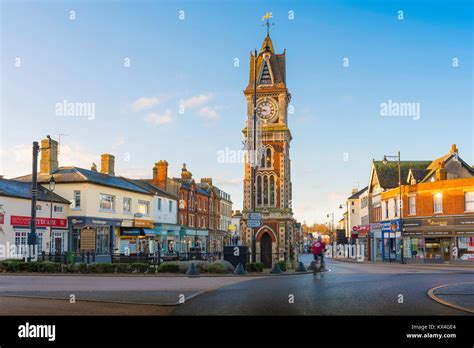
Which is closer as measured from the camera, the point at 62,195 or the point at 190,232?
the point at 62,195

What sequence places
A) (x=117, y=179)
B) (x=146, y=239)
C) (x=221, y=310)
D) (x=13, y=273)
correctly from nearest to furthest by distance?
(x=221, y=310)
(x=13, y=273)
(x=117, y=179)
(x=146, y=239)

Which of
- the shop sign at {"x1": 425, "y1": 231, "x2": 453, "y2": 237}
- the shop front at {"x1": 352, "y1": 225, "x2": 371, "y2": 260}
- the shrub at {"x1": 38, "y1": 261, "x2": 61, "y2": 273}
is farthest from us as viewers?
the shop front at {"x1": 352, "y1": 225, "x2": 371, "y2": 260}

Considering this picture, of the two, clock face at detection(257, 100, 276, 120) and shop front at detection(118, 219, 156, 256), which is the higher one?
clock face at detection(257, 100, 276, 120)

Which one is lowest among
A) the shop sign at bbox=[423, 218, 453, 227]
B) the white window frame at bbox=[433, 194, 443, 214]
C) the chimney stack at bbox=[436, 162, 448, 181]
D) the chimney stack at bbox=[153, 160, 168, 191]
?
the shop sign at bbox=[423, 218, 453, 227]

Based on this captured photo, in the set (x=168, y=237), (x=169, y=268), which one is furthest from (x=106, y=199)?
(x=169, y=268)

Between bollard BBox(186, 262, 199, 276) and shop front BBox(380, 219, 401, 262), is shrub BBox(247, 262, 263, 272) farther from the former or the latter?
shop front BBox(380, 219, 401, 262)

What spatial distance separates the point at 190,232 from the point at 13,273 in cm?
3891

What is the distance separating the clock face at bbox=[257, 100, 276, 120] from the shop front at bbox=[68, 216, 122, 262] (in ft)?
55.5

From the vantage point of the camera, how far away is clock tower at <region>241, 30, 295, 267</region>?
4378 centimetres

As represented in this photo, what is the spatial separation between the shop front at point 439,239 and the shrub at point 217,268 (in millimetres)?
25163

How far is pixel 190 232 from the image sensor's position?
64.1 meters

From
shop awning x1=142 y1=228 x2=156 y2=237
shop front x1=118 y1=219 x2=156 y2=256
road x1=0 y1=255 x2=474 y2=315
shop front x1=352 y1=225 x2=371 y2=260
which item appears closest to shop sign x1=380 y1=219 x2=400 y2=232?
shop front x1=352 y1=225 x2=371 y2=260
